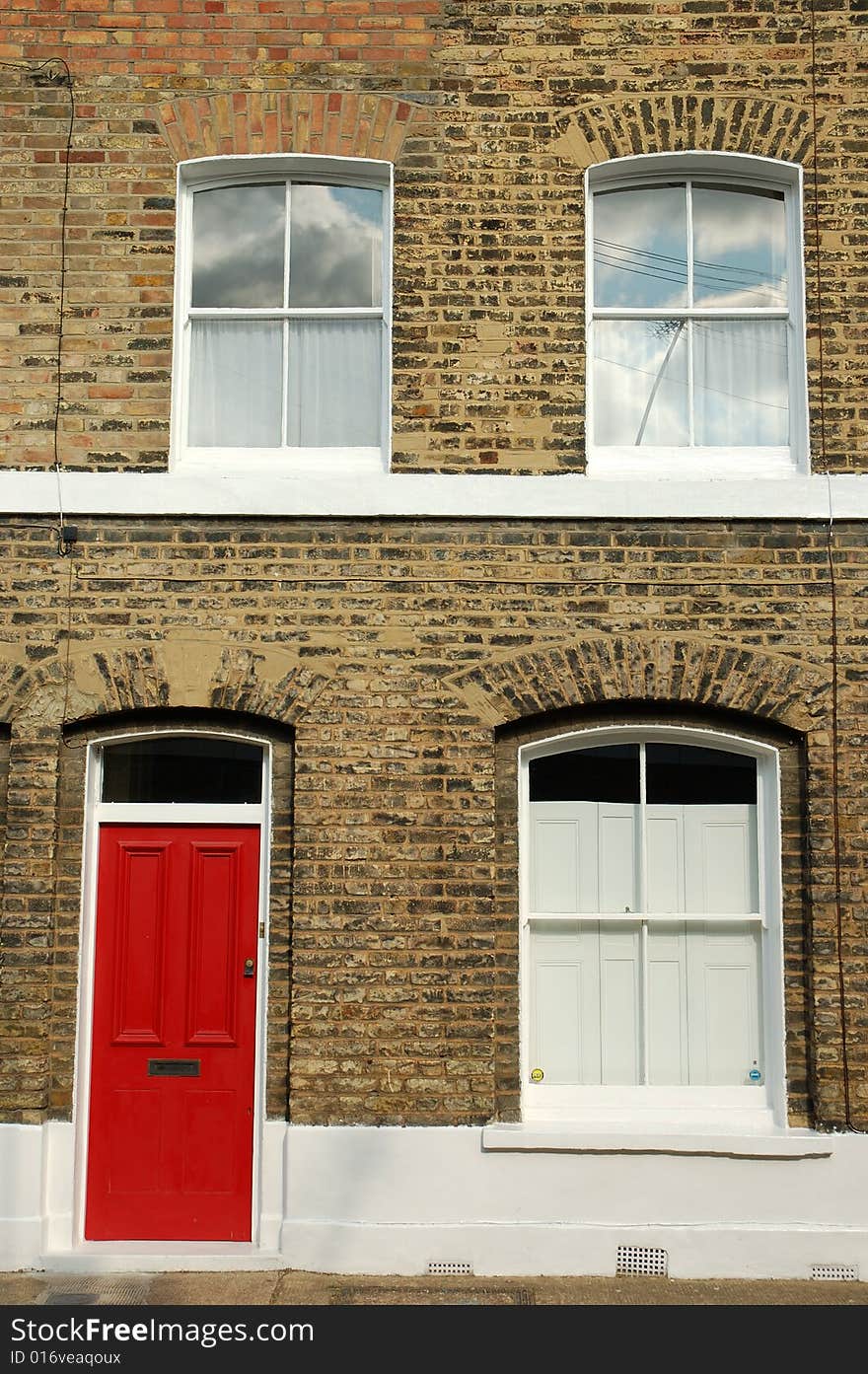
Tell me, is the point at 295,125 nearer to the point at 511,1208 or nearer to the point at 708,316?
the point at 708,316

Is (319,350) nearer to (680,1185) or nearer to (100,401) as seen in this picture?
(100,401)

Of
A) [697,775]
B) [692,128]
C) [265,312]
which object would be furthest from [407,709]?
[692,128]

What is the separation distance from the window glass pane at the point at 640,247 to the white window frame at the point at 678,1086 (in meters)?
2.47

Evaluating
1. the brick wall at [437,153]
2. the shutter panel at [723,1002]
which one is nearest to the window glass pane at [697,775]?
the shutter panel at [723,1002]

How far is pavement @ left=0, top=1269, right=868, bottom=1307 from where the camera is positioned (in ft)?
20.0

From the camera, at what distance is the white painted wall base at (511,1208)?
6426mm

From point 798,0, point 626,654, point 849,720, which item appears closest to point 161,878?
point 626,654

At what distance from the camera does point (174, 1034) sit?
268 inches

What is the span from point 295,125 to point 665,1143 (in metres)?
5.74

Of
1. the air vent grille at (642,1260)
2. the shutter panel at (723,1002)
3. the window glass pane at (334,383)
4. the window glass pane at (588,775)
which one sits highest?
the window glass pane at (334,383)

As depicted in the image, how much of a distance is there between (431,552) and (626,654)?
1.17 m

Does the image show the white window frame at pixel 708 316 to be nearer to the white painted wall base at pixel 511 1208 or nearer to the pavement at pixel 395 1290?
the white painted wall base at pixel 511 1208

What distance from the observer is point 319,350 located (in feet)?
23.8

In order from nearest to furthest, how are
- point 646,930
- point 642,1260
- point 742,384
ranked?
point 642,1260, point 646,930, point 742,384
